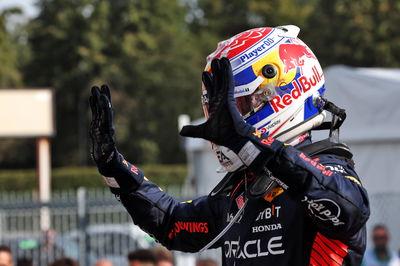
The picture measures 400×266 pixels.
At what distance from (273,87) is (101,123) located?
596 millimetres

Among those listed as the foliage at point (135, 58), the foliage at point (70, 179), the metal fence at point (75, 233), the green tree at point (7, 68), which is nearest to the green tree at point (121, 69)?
the foliage at point (135, 58)

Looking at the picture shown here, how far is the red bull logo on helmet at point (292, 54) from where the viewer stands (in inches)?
116

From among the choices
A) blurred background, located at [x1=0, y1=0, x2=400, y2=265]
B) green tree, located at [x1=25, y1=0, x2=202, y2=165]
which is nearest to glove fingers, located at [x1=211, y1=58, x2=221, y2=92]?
blurred background, located at [x1=0, y1=0, x2=400, y2=265]

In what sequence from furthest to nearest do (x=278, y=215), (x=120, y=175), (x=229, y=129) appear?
(x=120, y=175)
(x=278, y=215)
(x=229, y=129)

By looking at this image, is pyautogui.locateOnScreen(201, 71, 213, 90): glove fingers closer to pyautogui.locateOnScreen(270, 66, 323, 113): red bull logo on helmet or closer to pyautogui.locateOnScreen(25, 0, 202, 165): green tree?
pyautogui.locateOnScreen(270, 66, 323, 113): red bull logo on helmet

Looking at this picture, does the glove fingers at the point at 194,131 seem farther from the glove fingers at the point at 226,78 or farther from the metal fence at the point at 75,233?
the metal fence at the point at 75,233

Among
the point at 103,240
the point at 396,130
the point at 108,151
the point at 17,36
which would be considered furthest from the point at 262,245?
the point at 17,36

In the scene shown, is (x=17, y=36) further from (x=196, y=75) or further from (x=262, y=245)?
(x=262, y=245)

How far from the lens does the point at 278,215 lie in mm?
2844

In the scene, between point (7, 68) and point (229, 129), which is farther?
point (7, 68)

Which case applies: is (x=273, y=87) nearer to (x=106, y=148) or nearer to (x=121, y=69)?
(x=106, y=148)

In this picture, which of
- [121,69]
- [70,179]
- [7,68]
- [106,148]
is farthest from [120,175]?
[121,69]

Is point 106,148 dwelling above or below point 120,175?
above

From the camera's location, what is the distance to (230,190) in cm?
316
